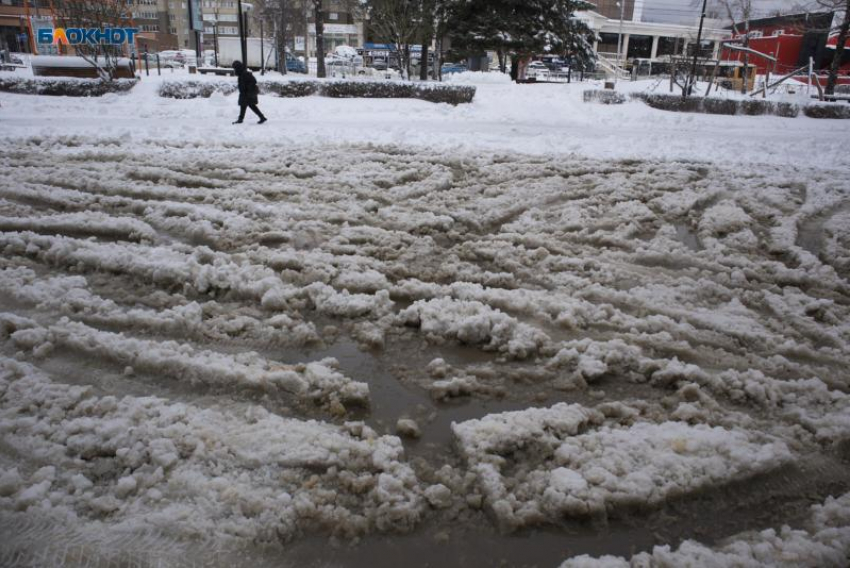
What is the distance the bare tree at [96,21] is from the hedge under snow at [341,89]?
10.3 ft

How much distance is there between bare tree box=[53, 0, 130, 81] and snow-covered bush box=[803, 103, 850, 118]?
21181 mm

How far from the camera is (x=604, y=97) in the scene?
18.5 meters

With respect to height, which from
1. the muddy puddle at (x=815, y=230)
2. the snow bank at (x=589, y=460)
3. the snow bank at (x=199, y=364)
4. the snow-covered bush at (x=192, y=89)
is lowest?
the snow bank at (x=589, y=460)

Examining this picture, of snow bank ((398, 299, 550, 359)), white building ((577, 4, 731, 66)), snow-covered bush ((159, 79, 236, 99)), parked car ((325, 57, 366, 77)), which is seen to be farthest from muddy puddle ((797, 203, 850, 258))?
white building ((577, 4, 731, 66))

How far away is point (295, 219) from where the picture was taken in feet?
16.8

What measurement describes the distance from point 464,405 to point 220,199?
4.07 metres

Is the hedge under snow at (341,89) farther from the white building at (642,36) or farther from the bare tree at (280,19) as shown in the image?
the white building at (642,36)

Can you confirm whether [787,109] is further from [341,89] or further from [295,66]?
[295,66]

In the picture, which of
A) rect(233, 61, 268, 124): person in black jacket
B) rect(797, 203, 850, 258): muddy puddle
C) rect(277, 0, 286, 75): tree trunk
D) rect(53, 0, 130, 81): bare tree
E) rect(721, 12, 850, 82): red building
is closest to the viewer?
rect(797, 203, 850, 258): muddy puddle

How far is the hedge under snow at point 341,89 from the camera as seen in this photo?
16359 millimetres

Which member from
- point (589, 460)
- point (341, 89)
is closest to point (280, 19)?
point (341, 89)

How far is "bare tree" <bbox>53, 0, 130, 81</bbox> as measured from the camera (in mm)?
17578

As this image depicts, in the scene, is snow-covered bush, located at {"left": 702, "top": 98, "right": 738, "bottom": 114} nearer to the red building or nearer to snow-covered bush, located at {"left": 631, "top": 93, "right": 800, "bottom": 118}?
snow-covered bush, located at {"left": 631, "top": 93, "right": 800, "bottom": 118}

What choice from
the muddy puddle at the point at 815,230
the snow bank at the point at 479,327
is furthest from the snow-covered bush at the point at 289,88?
the snow bank at the point at 479,327
